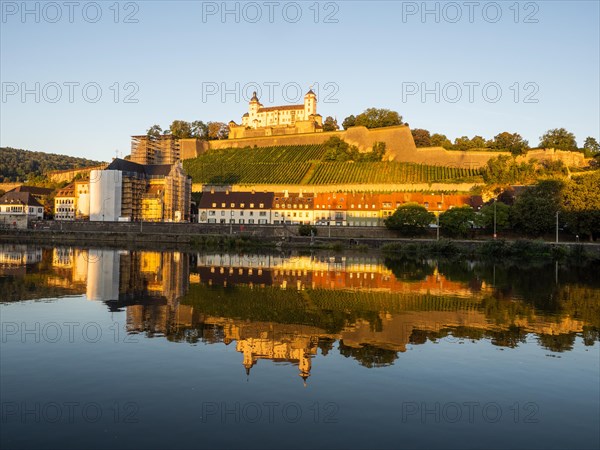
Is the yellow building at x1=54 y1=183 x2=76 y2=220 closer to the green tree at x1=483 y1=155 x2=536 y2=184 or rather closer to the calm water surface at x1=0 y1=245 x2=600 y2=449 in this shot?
the green tree at x1=483 y1=155 x2=536 y2=184

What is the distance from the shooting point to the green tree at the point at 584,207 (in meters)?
51.1

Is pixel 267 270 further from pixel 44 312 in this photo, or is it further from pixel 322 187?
pixel 322 187

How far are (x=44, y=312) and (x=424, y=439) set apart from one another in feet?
46.0

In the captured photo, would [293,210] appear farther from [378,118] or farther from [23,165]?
[23,165]

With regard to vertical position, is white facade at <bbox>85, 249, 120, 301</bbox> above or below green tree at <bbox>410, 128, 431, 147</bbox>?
below

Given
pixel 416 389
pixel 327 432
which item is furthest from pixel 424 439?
pixel 416 389

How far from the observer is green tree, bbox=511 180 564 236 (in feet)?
179

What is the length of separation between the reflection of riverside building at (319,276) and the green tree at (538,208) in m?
22.7

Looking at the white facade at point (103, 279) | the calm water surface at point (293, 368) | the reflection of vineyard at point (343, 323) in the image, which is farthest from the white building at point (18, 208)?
the reflection of vineyard at point (343, 323)

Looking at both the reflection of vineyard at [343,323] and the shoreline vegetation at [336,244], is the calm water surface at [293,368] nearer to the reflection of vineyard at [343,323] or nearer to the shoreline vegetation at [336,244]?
the reflection of vineyard at [343,323]

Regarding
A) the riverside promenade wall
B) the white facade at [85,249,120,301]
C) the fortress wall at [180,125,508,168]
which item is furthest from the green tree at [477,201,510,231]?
the white facade at [85,249,120,301]

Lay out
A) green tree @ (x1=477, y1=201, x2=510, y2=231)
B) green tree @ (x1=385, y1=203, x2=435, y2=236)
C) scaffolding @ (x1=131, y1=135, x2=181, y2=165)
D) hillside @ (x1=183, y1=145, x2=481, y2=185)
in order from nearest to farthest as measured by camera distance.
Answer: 1. green tree @ (x1=477, y1=201, x2=510, y2=231)
2. green tree @ (x1=385, y1=203, x2=435, y2=236)
3. hillside @ (x1=183, y1=145, x2=481, y2=185)
4. scaffolding @ (x1=131, y1=135, x2=181, y2=165)

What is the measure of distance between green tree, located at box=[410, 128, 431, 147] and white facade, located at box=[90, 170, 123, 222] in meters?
61.8

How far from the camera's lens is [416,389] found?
10.7m
